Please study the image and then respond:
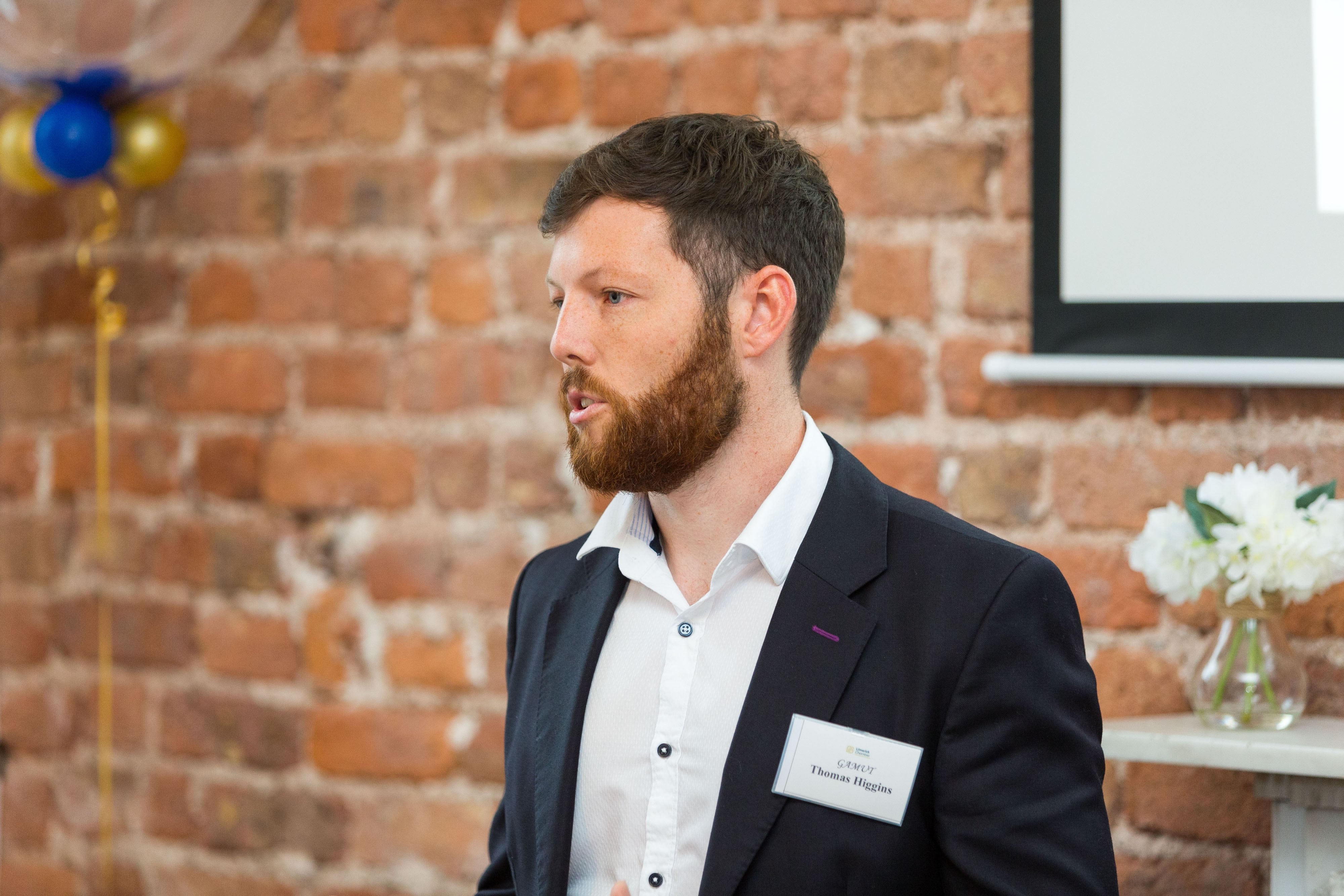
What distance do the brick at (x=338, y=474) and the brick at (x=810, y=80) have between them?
2.67 ft

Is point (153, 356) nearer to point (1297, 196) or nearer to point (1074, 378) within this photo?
point (1074, 378)

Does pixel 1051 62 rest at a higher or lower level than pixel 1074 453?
higher

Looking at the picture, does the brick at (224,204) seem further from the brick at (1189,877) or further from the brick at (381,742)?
the brick at (1189,877)

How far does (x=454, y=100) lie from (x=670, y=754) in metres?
1.22

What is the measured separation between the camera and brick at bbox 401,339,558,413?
186 centimetres

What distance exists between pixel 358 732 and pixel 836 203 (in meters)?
1.18

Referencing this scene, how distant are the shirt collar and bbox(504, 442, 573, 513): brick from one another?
48 cm

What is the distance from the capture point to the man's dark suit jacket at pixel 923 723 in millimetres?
1014

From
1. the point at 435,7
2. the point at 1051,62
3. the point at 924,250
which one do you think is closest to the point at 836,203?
the point at 924,250

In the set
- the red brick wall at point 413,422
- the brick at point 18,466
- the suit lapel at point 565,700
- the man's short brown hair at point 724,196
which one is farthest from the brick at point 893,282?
the brick at point 18,466

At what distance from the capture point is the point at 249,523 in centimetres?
199

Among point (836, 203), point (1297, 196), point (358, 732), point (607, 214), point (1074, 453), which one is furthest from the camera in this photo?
point (358, 732)

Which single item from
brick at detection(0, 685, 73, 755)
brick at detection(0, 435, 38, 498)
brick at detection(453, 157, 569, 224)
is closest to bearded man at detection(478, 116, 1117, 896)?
brick at detection(453, 157, 569, 224)

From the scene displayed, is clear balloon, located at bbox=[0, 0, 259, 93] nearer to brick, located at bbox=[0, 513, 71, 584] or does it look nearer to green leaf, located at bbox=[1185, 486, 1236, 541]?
brick, located at bbox=[0, 513, 71, 584]
